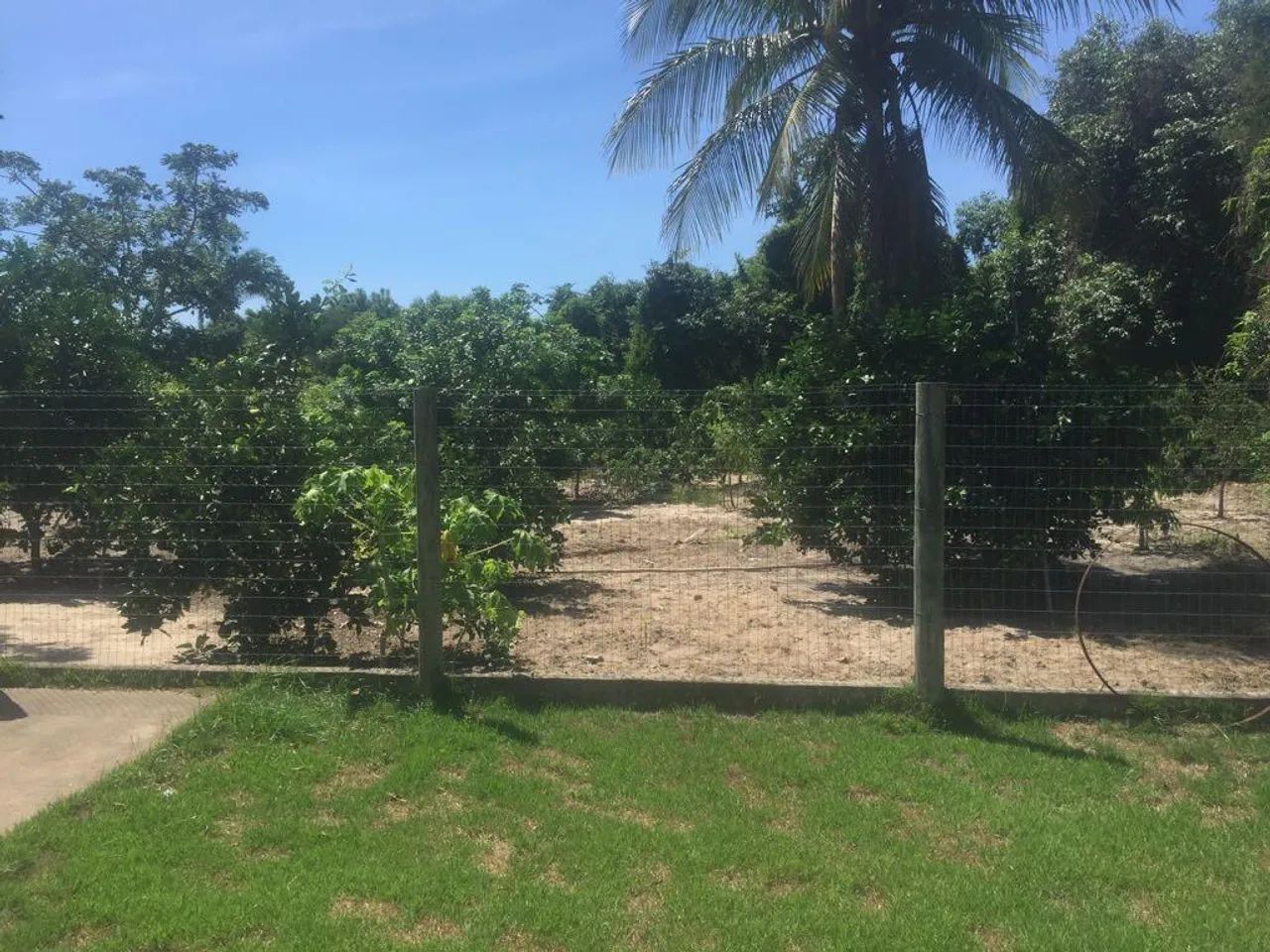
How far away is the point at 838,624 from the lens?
813 centimetres

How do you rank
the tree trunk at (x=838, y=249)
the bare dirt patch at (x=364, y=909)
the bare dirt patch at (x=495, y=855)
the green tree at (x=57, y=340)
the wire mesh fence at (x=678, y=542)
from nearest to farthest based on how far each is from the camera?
1. the bare dirt patch at (x=364, y=909)
2. the bare dirt patch at (x=495, y=855)
3. the wire mesh fence at (x=678, y=542)
4. the tree trunk at (x=838, y=249)
5. the green tree at (x=57, y=340)

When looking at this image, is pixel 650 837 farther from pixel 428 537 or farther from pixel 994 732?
pixel 428 537

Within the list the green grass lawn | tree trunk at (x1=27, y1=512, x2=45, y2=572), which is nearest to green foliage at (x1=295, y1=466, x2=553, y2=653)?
the green grass lawn

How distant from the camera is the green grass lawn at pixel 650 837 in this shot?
143 inches

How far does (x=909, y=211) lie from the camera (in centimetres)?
1036

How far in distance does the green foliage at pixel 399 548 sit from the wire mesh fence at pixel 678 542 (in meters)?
0.02

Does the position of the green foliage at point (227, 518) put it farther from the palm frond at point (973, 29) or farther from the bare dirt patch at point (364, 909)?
the palm frond at point (973, 29)

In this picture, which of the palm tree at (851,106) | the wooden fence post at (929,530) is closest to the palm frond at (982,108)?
the palm tree at (851,106)

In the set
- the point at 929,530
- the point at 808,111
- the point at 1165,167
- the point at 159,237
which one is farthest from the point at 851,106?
the point at 159,237

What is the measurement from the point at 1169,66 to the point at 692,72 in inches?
577

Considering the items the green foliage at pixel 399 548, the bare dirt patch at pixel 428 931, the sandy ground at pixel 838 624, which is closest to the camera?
the bare dirt patch at pixel 428 931

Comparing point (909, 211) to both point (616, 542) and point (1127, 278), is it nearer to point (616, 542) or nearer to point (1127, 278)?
Answer: point (616, 542)

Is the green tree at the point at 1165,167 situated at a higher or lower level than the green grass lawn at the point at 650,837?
higher

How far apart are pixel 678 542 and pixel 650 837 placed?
678 centimetres
